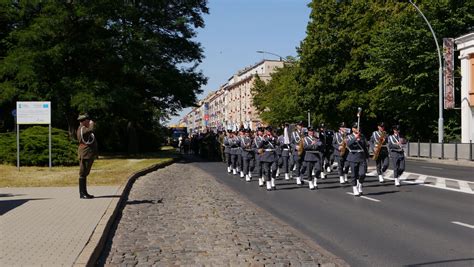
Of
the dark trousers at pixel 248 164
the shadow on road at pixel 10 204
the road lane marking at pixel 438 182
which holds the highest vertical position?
the dark trousers at pixel 248 164

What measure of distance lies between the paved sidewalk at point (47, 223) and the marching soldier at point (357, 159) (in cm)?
582

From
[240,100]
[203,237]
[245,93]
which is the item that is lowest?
[203,237]

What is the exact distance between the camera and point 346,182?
58.5 feet

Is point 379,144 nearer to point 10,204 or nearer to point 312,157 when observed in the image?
point 312,157

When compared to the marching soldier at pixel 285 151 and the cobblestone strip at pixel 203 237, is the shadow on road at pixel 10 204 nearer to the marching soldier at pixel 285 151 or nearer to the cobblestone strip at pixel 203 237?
the cobblestone strip at pixel 203 237

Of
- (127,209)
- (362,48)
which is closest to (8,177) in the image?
(127,209)

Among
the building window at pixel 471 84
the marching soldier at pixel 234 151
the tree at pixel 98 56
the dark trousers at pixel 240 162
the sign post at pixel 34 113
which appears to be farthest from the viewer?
the building window at pixel 471 84

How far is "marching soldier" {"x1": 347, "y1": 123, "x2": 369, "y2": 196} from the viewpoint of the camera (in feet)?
46.4

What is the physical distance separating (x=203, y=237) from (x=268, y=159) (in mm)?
8101

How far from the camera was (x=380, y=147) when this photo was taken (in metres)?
17.4

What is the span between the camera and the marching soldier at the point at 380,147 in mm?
17266

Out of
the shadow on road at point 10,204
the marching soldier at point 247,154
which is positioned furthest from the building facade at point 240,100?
the shadow on road at point 10,204

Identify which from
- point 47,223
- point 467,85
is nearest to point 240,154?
point 47,223

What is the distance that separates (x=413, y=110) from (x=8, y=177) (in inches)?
1153
